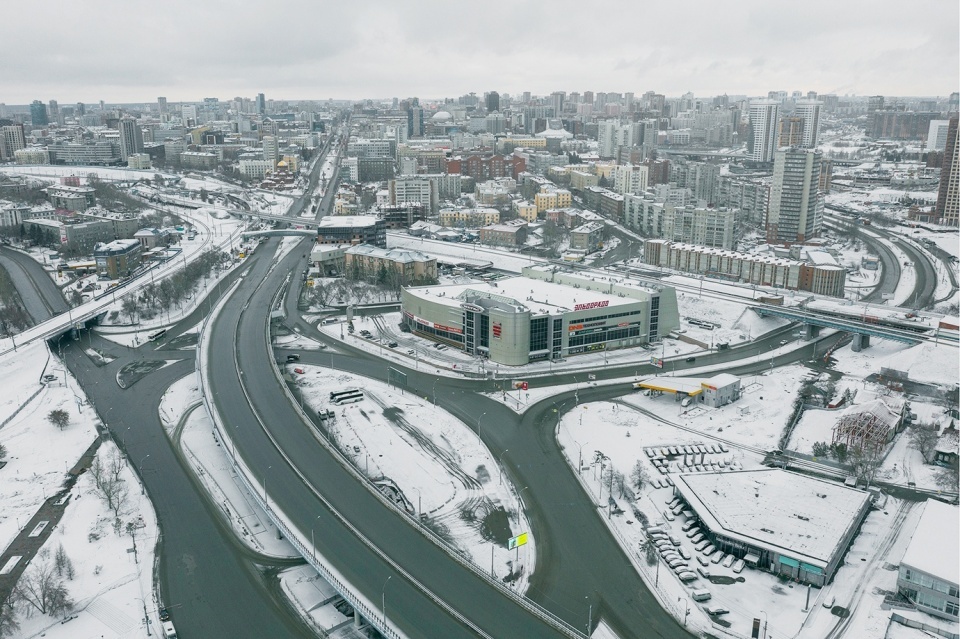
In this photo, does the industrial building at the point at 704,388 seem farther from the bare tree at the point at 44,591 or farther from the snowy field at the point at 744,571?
the bare tree at the point at 44,591

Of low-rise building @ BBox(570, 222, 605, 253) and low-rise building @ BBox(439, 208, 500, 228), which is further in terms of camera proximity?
low-rise building @ BBox(439, 208, 500, 228)

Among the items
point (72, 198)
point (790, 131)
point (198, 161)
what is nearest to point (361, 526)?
point (72, 198)

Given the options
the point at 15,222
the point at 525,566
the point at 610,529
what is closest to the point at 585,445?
the point at 610,529

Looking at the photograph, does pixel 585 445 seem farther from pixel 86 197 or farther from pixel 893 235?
pixel 86 197

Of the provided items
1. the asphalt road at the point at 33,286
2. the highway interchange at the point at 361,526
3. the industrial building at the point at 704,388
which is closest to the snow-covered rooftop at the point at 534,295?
the highway interchange at the point at 361,526

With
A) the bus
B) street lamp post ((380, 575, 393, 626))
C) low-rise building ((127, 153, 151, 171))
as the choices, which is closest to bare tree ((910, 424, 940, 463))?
street lamp post ((380, 575, 393, 626))

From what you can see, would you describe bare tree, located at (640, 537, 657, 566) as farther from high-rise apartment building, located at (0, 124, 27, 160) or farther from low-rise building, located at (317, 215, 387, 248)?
high-rise apartment building, located at (0, 124, 27, 160)

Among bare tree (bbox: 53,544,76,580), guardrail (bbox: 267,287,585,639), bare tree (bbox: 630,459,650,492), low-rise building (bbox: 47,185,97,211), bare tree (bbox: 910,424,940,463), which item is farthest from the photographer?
low-rise building (bbox: 47,185,97,211)

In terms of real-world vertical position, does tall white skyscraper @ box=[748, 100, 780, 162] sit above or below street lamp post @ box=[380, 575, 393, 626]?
above
